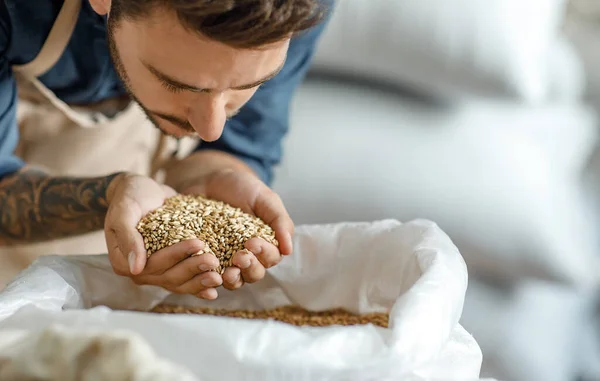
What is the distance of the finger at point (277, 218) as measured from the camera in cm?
63

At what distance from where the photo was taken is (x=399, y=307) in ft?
1.62

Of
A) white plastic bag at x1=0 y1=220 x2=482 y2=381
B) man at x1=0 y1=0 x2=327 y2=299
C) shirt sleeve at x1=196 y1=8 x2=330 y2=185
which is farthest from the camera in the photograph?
shirt sleeve at x1=196 y1=8 x2=330 y2=185

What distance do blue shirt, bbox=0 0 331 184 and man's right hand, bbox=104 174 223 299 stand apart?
0.21 metres

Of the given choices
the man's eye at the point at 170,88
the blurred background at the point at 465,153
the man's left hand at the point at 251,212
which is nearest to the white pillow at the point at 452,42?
the blurred background at the point at 465,153

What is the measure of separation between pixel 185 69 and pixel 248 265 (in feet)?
0.50

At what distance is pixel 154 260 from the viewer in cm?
58

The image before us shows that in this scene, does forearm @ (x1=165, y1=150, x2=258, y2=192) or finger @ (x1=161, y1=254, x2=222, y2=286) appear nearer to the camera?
finger @ (x1=161, y1=254, x2=222, y2=286)

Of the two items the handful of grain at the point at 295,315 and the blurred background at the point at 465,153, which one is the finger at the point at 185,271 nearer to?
the handful of grain at the point at 295,315

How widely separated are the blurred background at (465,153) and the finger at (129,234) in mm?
417

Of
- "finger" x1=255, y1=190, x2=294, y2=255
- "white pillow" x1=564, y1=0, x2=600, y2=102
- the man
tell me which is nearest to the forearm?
the man

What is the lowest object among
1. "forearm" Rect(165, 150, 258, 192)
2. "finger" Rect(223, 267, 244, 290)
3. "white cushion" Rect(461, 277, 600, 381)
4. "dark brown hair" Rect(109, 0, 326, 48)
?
"white cushion" Rect(461, 277, 600, 381)

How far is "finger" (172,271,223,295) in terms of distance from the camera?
1.88 ft

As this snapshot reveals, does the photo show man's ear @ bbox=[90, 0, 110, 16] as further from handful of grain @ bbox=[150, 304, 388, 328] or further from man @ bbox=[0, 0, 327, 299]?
handful of grain @ bbox=[150, 304, 388, 328]

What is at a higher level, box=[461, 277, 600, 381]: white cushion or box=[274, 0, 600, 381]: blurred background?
box=[274, 0, 600, 381]: blurred background
